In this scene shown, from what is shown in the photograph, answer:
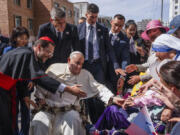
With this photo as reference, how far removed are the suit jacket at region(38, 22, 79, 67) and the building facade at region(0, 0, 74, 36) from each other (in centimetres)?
1967

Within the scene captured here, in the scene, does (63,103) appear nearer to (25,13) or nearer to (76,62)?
(76,62)

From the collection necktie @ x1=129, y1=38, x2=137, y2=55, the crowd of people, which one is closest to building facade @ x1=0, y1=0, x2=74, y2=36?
necktie @ x1=129, y1=38, x2=137, y2=55

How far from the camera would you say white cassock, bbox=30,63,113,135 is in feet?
7.48

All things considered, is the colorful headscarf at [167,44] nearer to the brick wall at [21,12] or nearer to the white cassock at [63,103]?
the white cassock at [63,103]

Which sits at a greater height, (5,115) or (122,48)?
(122,48)

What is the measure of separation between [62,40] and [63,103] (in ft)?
4.10

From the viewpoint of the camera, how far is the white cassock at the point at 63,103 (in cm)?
228

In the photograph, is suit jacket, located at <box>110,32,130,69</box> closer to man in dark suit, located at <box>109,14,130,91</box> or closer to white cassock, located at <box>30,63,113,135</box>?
man in dark suit, located at <box>109,14,130,91</box>

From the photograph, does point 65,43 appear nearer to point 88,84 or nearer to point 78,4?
point 88,84

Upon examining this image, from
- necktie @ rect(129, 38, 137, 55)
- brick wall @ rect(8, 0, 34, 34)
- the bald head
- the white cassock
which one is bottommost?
the white cassock

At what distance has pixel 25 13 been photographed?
84.6 ft

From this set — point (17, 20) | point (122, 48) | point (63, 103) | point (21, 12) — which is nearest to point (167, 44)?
point (63, 103)

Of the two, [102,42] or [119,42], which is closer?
[102,42]

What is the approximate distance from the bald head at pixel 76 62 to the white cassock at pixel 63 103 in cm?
9
